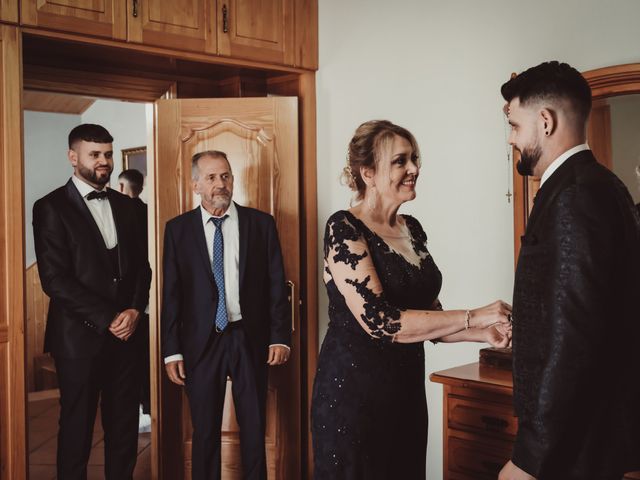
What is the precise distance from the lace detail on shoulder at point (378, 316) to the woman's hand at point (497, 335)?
11.4 inches

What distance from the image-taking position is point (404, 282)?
2.30 meters

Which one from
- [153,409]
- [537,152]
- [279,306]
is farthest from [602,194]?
[153,409]

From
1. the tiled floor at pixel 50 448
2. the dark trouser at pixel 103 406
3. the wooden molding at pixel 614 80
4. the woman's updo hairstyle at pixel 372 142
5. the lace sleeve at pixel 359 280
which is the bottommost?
the tiled floor at pixel 50 448

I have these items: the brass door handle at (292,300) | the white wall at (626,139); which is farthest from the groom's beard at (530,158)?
the brass door handle at (292,300)

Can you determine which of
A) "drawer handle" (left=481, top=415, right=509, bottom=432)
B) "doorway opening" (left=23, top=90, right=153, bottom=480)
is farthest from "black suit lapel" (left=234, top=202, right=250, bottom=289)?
"drawer handle" (left=481, top=415, right=509, bottom=432)

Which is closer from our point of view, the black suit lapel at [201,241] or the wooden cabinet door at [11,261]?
the wooden cabinet door at [11,261]

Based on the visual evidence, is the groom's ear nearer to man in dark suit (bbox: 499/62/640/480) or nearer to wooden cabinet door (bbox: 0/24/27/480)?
man in dark suit (bbox: 499/62/640/480)

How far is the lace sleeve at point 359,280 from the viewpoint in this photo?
2.16m

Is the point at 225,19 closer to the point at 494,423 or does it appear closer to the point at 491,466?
the point at 494,423

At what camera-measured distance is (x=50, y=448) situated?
487cm

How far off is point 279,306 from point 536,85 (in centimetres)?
220

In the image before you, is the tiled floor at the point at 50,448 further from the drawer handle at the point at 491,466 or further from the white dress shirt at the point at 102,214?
the drawer handle at the point at 491,466

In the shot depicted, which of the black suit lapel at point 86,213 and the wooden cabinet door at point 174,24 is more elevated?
the wooden cabinet door at point 174,24

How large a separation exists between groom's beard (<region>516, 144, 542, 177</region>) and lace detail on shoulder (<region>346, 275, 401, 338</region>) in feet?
2.04
